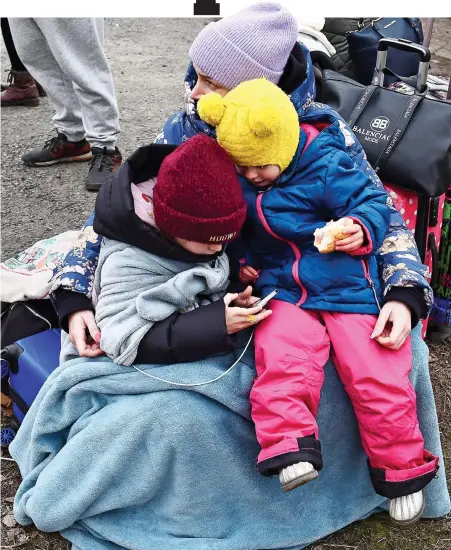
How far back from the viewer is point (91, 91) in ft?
14.2

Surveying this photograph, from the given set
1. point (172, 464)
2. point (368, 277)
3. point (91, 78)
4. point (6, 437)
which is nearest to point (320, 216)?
point (368, 277)

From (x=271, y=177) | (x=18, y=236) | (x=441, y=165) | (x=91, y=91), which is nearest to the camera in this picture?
(x=271, y=177)

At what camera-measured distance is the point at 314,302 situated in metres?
2.23

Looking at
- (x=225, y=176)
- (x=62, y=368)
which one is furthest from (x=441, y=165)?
(x=62, y=368)

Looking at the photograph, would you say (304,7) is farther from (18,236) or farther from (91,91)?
(18,236)

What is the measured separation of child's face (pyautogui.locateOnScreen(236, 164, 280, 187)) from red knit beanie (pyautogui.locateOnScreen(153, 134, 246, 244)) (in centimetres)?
9

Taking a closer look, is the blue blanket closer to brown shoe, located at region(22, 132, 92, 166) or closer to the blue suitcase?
the blue suitcase

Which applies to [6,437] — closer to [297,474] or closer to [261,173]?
[297,474]

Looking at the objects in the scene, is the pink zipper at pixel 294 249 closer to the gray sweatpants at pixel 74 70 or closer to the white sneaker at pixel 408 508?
the white sneaker at pixel 408 508

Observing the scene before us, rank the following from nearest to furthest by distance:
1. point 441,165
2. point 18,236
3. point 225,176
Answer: point 225,176 → point 441,165 → point 18,236

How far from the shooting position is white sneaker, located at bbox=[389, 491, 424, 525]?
2229 mm

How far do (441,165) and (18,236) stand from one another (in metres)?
2.18

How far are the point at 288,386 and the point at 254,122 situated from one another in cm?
69

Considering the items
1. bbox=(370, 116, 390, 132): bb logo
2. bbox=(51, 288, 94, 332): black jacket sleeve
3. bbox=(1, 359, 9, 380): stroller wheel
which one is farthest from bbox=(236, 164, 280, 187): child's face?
bbox=(1, 359, 9, 380): stroller wheel
